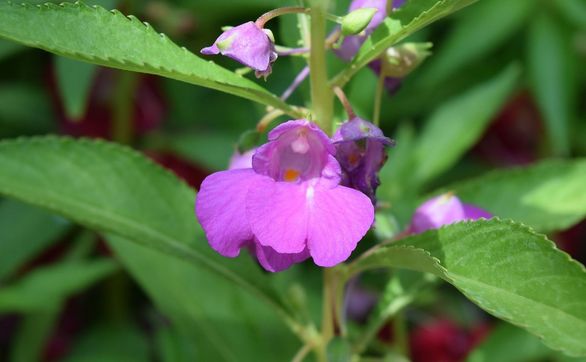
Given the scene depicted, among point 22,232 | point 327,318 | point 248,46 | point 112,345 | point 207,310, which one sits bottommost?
point 112,345

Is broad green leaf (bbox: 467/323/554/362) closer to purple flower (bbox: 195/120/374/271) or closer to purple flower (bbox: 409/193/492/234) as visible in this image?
purple flower (bbox: 409/193/492/234)

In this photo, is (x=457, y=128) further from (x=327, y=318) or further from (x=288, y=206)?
(x=288, y=206)

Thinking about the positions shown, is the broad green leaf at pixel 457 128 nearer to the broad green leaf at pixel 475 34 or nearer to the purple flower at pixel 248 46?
the broad green leaf at pixel 475 34

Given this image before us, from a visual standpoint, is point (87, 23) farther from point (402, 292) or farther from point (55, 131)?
point (55, 131)

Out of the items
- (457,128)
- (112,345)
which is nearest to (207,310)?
(112,345)

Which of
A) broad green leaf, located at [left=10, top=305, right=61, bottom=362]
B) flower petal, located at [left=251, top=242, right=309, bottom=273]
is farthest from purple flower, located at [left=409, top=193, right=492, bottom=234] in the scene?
broad green leaf, located at [left=10, top=305, right=61, bottom=362]
